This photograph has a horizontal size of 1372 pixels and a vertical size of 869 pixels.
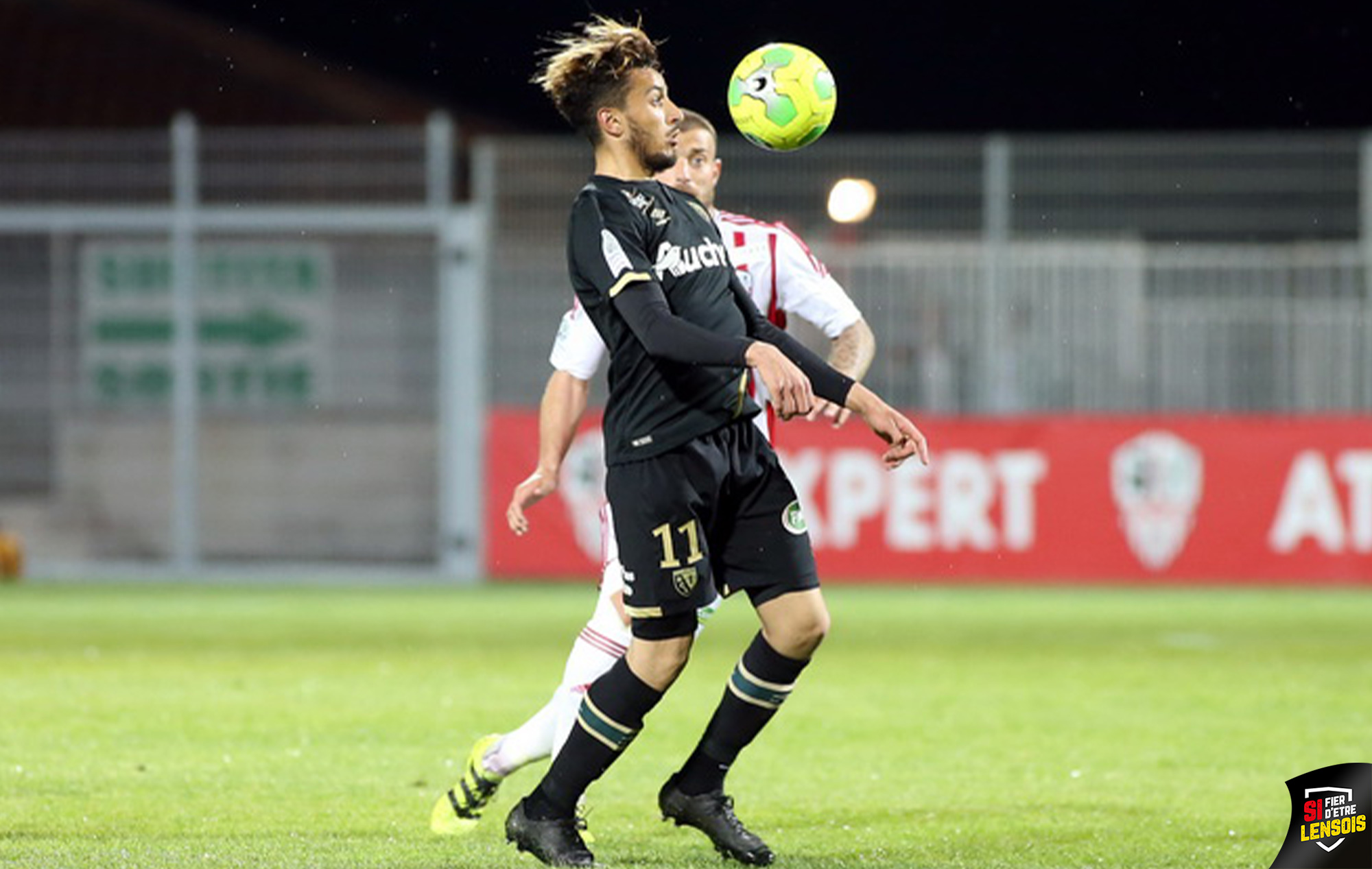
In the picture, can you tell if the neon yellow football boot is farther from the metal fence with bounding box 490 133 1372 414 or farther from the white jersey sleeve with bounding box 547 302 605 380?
the metal fence with bounding box 490 133 1372 414

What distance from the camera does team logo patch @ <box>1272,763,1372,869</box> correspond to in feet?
17.3

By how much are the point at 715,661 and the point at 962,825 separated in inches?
220

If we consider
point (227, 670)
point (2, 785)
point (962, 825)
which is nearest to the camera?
point (962, 825)

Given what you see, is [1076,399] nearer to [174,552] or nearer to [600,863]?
[174,552]

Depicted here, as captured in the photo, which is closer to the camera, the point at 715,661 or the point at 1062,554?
the point at 715,661

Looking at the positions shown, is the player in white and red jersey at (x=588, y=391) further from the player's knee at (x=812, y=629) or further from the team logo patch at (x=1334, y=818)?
the team logo patch at (x=1334, y=818)

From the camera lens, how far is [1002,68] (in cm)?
3350

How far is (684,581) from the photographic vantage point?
21.1ft

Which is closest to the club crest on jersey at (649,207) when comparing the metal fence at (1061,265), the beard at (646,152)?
the beard at (646,152)

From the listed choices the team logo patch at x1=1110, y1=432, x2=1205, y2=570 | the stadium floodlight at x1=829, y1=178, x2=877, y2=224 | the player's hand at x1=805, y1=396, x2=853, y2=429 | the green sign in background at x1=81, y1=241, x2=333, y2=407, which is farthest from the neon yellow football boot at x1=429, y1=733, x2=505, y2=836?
the green sign in background at x1=81, y1=241, x2=333, y2=407

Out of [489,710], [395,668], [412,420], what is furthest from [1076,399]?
[489,710]

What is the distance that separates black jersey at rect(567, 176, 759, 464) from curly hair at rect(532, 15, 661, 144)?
0.19 metres

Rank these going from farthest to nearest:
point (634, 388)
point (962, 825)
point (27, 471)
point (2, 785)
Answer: point (27, 471), point (2, 785), point (962, 825), point (634, 388)

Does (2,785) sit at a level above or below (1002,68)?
below
